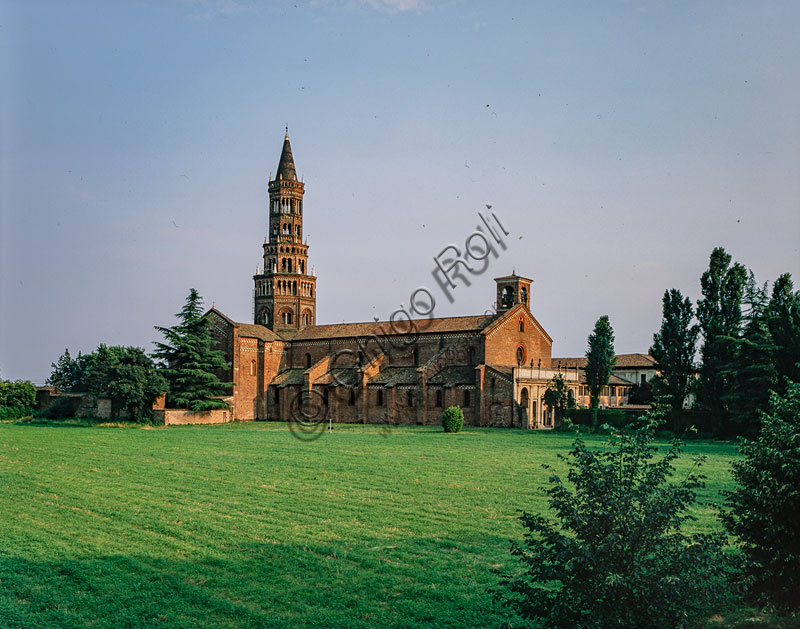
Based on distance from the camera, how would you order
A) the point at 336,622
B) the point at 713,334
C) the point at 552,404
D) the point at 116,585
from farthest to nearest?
the point at 552,404
the point at 713,334
the point at 116,585
the point at 336,622

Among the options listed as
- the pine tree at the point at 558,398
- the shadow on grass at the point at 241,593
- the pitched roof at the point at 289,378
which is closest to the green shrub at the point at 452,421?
the pine tree at the point at 558,398

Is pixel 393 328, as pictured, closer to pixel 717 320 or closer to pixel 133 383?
pixel 133 383

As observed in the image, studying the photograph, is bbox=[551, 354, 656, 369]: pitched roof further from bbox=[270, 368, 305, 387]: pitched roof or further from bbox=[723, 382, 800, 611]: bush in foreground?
bbox=[723, 382, 800, 611]: bush in foreground

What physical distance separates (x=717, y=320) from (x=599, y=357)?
29.6 ft

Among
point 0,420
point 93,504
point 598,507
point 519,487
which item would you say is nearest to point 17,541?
point 93,504

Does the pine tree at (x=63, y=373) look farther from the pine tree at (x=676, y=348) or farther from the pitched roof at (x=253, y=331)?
the pine tree at (x=676, y=348)

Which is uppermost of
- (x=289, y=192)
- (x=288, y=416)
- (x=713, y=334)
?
(x=289, y=192)

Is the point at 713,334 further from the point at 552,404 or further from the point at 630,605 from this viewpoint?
the point at 630,605

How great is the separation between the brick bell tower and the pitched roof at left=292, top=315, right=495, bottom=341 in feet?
11.9

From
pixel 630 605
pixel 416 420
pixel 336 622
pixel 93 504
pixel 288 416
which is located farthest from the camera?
pixel 288 416

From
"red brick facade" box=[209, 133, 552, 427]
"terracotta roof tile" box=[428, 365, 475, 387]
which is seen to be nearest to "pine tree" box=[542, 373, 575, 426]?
"red brick facade" box=[209, 133, 552, 427]

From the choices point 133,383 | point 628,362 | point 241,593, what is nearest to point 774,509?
point 241,593

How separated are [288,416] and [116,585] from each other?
167ft

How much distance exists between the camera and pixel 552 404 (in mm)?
49812
